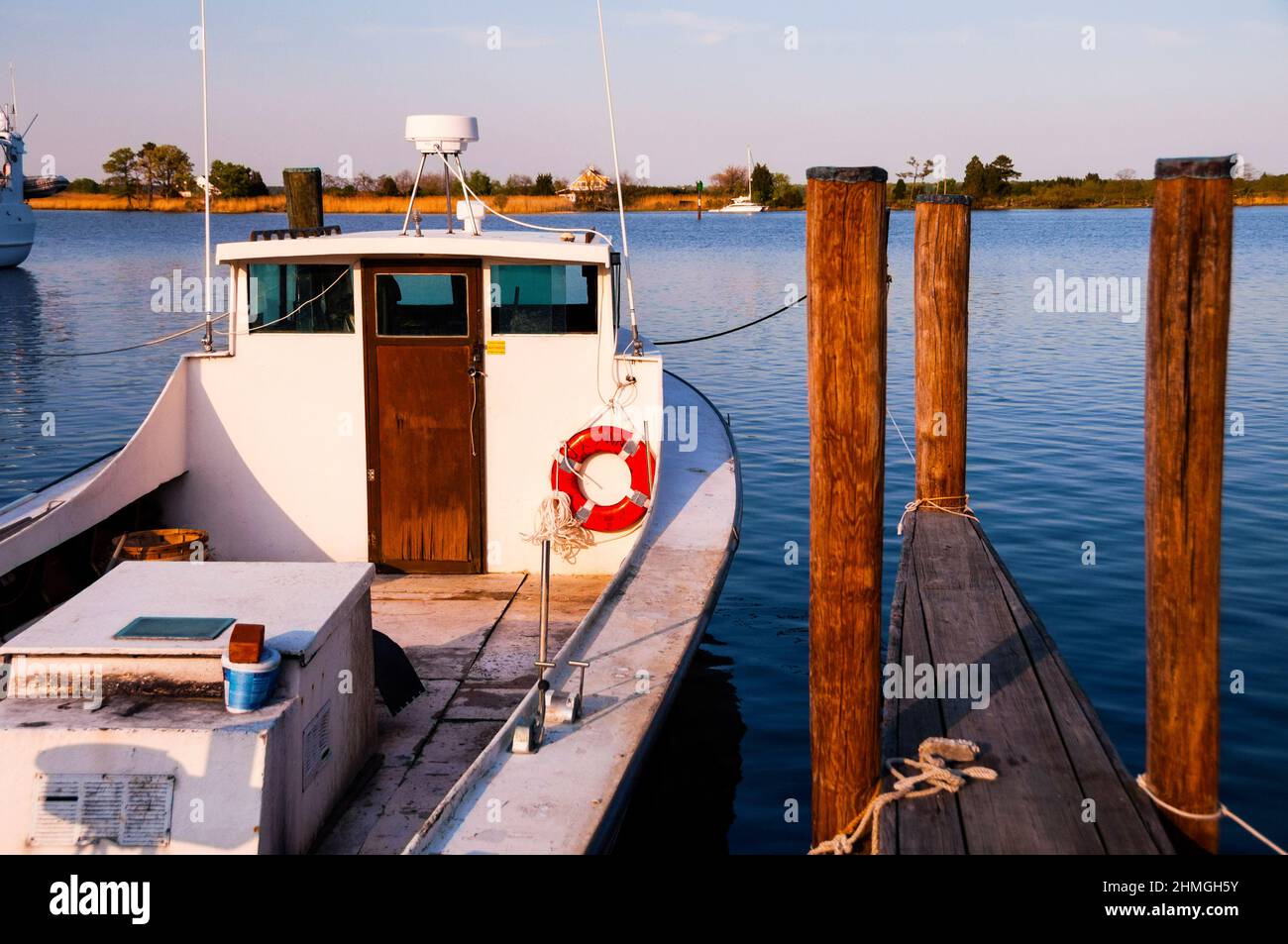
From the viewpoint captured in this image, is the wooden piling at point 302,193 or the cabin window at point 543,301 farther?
the wooden piling at point 302,193

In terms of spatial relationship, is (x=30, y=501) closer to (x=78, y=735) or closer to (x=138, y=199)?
(x=78, y=735)

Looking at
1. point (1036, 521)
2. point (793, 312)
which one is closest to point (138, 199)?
point (793, 312)

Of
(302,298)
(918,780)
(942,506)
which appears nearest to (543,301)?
(302,298)

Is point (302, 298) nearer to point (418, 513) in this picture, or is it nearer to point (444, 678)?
point (418, 513)

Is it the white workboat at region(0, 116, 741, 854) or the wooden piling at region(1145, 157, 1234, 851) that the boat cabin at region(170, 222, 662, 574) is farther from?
the wooden piling at region(1145, 157, 1234, 851)

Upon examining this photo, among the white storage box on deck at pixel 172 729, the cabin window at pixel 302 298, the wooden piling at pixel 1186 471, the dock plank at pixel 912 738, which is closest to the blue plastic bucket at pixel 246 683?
the white storage box on deck at pixel 172 729

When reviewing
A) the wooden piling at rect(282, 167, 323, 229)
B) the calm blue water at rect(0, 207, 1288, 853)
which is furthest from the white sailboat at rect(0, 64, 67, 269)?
the wooden piling at rect(282, 167, 323, 229)

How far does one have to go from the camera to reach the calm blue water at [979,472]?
8.78 meters

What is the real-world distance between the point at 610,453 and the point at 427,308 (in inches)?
66.1

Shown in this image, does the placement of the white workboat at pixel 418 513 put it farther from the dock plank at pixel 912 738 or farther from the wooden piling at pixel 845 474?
the dock plank at pixel 912 738

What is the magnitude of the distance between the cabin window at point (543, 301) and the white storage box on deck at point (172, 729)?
355cm

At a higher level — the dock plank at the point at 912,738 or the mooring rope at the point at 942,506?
the mooring rope at the point at 942,506

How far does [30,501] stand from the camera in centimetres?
842
